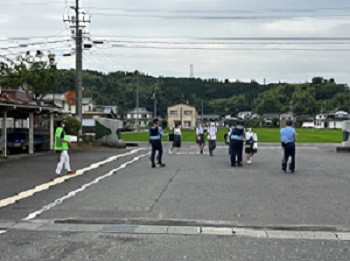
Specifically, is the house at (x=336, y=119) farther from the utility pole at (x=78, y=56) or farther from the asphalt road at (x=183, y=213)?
the asphalt road at (x=183, y=213)

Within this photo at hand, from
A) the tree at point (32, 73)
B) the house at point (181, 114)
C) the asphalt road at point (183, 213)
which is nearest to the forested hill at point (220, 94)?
the house at point (181, 114)

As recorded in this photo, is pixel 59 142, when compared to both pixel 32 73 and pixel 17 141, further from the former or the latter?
pixel 32 73

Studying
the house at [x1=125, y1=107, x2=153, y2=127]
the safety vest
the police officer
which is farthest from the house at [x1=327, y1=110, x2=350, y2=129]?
the safety vest

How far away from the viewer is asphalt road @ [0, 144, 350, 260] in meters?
6.37

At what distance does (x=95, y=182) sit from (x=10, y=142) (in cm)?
1469

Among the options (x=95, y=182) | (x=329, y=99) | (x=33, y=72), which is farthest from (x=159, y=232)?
(x=329, y=99)

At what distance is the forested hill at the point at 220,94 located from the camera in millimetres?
126000

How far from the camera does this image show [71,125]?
3123cm

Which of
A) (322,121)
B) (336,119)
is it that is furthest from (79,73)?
(322,121)

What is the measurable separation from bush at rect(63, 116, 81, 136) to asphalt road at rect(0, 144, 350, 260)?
15.9 m

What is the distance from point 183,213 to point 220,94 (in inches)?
6621

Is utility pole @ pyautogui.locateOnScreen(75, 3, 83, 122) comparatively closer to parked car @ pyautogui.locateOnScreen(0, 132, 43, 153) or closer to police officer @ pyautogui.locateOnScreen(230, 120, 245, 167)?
parked car @ pyautogui.locateOnScreen(0, 132, 43, 153)

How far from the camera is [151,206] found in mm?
9641

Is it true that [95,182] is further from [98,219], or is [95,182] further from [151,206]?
[98,219]
